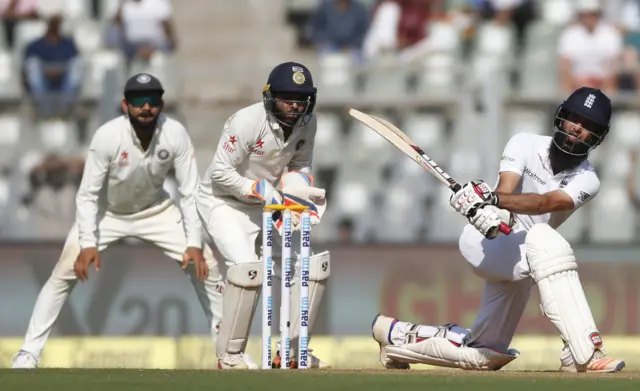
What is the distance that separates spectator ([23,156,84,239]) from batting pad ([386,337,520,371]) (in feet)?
12.0

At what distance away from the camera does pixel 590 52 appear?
11.1 m

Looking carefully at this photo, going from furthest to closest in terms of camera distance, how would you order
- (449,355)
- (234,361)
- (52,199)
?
(52,199)
(234,361)
(449,355)

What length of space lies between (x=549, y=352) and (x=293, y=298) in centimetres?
288

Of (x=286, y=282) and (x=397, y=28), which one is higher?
(x=397, y=28)

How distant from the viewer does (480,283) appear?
969cm

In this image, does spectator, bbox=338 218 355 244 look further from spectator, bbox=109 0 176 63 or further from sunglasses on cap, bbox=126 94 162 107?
sunglasses on cap, bbox=126 94 162 107

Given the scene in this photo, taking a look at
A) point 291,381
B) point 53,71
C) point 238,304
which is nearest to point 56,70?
point 53,71

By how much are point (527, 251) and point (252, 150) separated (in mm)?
1606

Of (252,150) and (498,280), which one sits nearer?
(498,280)

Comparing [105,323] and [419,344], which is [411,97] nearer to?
[105,323]

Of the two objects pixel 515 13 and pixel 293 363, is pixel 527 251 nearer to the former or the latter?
pixel 293 363

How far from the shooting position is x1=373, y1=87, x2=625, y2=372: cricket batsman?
6.27 metres

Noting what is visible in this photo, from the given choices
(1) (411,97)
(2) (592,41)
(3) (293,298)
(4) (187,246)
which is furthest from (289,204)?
(2) (592,41)

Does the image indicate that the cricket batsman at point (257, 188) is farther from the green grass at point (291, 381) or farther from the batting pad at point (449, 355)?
the green grass at point (291, 381)
